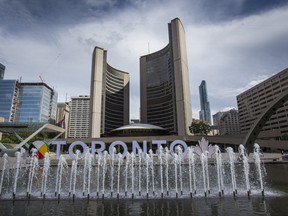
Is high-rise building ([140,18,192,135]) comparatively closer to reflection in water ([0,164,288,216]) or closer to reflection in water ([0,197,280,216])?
reflection in water ([0,164,288,216])

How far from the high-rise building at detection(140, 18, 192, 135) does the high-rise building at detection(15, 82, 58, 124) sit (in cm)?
6665

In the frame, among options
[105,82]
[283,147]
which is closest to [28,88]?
[105,82]

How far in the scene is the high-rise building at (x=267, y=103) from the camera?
9756 cm

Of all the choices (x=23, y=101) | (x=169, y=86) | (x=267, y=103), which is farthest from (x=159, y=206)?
(x=23, y=101)

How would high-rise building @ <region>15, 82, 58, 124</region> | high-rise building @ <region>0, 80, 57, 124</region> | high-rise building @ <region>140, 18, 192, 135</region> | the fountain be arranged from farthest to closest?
1. high-rise building @ <region>15, 82, 58, 124</region>
2. high-rise building @ <region>0, 80, 57, 124</region>
3. high-rise building @ <region>140, 18, 192, 135</region>
4. the fountain

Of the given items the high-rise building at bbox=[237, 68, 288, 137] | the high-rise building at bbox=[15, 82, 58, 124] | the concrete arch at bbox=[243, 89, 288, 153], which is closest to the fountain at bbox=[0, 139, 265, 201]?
the concrete arch at bbox=[243, 89, 288, 153]

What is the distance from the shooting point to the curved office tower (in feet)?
381

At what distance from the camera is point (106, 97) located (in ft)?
447

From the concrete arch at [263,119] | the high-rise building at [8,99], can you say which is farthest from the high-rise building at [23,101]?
the concrete arch at [263,119]

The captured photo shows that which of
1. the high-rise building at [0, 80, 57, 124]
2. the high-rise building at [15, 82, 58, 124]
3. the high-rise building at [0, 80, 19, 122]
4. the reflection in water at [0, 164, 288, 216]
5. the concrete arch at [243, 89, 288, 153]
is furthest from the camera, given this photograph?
the high-rise building at [15, 82, 58, 124]

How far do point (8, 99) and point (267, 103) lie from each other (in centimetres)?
15347

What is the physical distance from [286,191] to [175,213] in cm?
983

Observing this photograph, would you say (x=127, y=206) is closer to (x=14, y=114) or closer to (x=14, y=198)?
(x=14, y=198)

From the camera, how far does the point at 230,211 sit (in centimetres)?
1105
